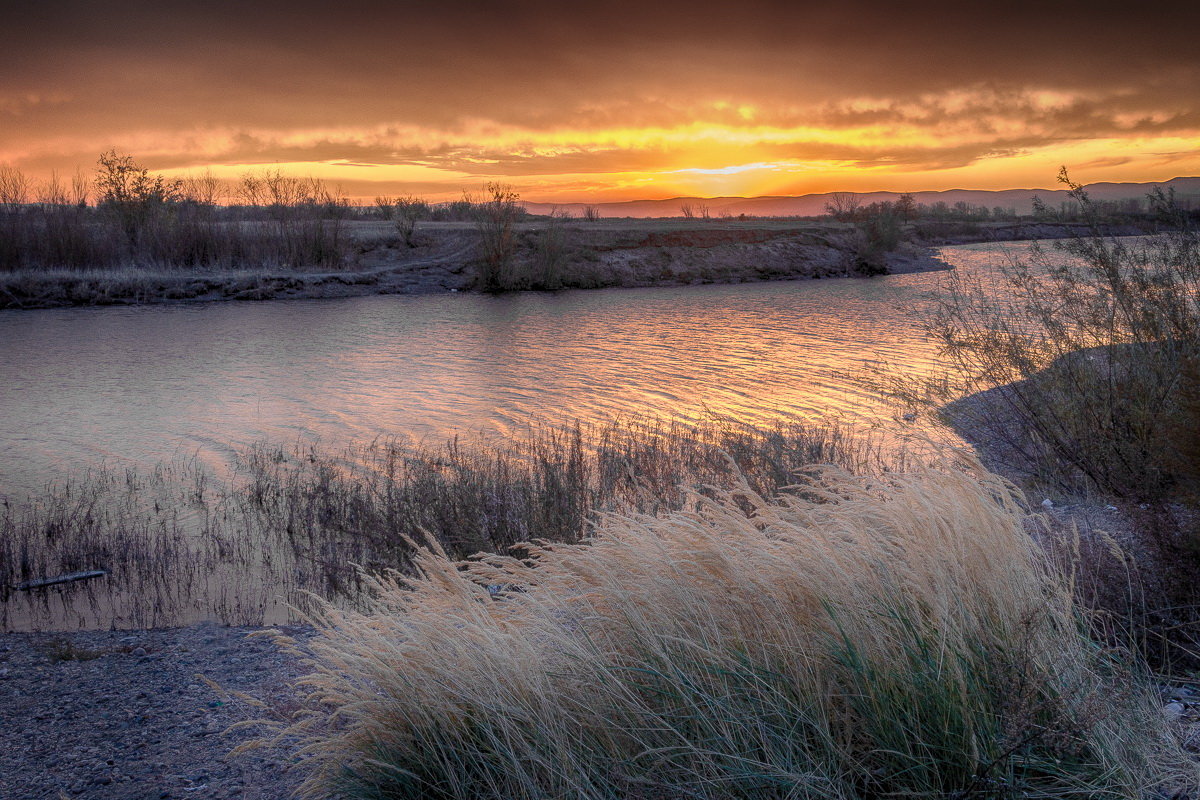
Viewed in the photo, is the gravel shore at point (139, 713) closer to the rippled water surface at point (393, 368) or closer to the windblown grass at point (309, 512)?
the windblown grass at point (309, 512)

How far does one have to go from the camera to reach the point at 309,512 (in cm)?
873

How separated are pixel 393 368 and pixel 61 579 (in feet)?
38.5

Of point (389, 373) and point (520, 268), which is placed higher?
point (520, 268)

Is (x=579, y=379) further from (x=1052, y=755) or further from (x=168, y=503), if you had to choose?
(x=1052, y=755)

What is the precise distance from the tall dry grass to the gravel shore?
2.56 ft

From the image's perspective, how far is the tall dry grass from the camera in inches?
125

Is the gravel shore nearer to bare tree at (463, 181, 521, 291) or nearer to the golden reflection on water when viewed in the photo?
the golden reflection on water

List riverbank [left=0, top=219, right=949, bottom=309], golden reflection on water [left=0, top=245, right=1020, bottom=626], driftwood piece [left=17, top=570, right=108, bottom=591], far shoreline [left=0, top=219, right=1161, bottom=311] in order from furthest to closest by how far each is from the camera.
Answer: riverbank [left=0, top=219, right=949, bottom=309] < far shoreline [left=0, top=219, right=1161, bottom=311] < golden reflection on water [left=0, top=245, right=1020, bottom=626] < driftwood piece [left=17, top=570, right=108, bottom=591]

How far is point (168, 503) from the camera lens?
9266 mm

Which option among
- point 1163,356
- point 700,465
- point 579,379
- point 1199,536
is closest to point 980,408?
point 1163,356

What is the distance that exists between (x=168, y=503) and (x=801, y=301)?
2727 cm

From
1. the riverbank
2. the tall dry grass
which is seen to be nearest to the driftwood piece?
the tall dry grass

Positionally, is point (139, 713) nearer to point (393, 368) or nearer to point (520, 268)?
point (393, 368)

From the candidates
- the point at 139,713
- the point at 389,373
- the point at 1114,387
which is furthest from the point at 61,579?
the point at 389,373
